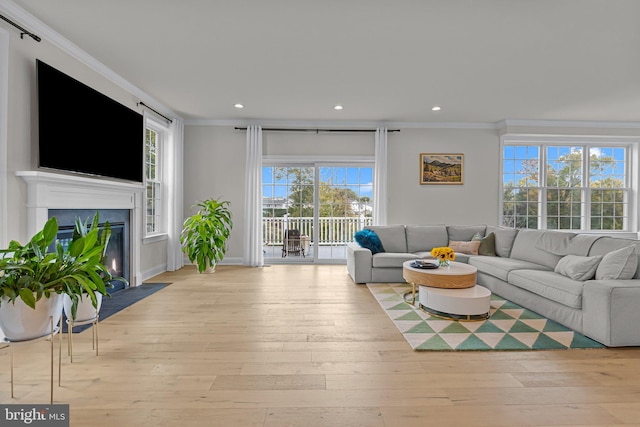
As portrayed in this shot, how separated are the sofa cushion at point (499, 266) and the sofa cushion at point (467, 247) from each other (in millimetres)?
334

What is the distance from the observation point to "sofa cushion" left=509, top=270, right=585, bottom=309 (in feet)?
9.34

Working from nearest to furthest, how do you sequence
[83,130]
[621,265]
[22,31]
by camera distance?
[22,31]
[621,265]
[83,130]

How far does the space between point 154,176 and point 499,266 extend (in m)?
5.51

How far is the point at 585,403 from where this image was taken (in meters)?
1.84

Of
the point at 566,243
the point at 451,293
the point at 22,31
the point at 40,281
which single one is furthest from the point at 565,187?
the point at 22,31

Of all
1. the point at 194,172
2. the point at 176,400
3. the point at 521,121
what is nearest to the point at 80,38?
the point at 194,172

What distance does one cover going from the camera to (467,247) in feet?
16.1

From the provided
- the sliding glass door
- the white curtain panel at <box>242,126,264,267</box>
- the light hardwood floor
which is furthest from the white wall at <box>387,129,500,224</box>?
the light hardwood floor

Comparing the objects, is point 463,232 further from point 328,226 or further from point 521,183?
point 328,226

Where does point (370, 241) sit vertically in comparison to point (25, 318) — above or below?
above

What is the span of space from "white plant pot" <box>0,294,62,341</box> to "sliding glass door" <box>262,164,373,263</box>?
4.36m

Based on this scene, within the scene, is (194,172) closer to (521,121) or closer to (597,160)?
(521,121)

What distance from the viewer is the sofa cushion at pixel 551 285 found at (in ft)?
9.34

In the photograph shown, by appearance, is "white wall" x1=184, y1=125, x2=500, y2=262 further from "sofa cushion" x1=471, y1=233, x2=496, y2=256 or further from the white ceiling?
"sofa cushion" x1=471, y1=233, x2=496, y2=256
